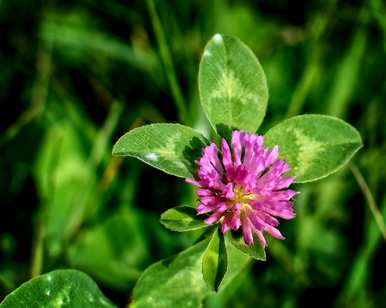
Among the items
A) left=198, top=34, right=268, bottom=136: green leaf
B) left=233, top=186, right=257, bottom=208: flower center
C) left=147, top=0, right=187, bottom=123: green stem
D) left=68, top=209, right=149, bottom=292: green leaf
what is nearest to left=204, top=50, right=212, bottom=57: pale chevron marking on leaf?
left=198, top=34, right=268, bottom=136: green leaf

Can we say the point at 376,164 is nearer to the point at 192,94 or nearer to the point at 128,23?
the point at 192,94

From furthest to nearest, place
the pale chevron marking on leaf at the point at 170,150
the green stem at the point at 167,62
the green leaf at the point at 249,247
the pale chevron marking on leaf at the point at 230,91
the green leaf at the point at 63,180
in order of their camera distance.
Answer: the green leaf at the point at 63,180
the green stem at the point at 167,62
the pale chevron marking on leaf at the point at 230,91
the pale chevron marking on leaf at the point at 170,150
the green leaf at the point at 249,247

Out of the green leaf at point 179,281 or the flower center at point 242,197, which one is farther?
the green leaf at point 179,281

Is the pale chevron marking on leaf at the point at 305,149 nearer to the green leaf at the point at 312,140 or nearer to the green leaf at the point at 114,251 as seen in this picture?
the green leaf at the point at 312,140

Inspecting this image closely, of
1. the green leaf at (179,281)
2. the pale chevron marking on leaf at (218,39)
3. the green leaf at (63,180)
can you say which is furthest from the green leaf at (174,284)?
the green leaf at (63,180)

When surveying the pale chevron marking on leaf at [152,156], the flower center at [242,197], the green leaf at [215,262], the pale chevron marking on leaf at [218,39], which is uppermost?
the pale chevron marking on leaf at [218,39]

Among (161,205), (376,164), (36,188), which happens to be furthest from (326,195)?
(36,188)

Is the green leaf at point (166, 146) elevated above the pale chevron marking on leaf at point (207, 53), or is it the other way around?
the pale chevron marking on leaf at point (207, 53)

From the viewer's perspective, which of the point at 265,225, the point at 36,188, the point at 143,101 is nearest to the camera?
the point at 265,225
